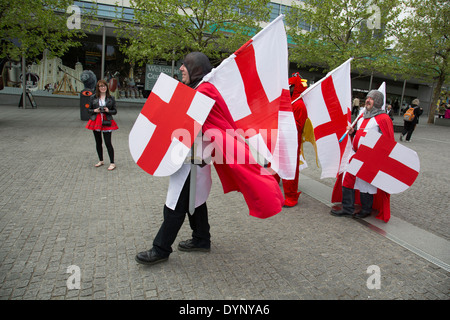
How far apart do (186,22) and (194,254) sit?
1007cm

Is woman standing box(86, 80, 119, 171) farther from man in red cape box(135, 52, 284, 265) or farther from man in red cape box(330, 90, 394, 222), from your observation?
man in red cape box(330, 90, 394, 222)

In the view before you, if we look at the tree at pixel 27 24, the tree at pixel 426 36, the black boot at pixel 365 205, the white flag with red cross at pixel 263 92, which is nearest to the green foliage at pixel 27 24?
the tree at pixel 27 24

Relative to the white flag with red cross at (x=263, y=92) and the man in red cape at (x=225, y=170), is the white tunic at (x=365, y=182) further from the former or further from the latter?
the man in red cape at (x=225, y=170)

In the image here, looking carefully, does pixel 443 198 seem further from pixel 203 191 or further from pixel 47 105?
pixel 47 105

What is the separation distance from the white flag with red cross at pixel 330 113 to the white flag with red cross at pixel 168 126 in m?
2.52

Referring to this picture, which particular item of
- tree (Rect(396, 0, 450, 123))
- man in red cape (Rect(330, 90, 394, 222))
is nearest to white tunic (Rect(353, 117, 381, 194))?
man in red cape (Rect(330, 90, 394, 222))

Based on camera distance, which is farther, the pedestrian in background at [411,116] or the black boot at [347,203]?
the pedestrian in background at [411,116]

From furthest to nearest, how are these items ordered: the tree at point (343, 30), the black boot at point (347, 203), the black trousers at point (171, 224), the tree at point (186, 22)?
the tree at point (343, 30)
the tree at point (186, 22)
the black boot at point (347, 203)
the black trousers at point (171, 224)

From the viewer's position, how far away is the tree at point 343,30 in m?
15.8

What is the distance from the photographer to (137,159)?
2.53 m

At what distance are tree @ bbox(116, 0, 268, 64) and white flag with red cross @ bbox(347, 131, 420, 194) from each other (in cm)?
849

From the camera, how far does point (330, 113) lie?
14.8ft

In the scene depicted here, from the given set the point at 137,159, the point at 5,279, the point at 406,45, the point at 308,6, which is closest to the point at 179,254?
the point at 137,159

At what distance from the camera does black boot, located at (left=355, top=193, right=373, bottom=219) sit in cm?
456
